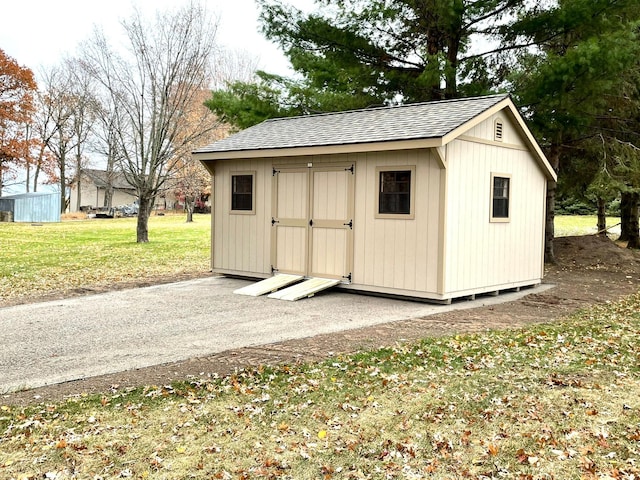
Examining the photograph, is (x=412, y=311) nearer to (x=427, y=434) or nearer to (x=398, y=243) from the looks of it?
(x=398, y=243)

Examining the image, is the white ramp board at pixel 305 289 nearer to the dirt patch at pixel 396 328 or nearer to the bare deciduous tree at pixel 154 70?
the dirt patch at pixel 396 328

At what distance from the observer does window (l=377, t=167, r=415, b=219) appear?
10.2 m

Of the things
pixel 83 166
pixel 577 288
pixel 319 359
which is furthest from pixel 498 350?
pixel 83 166

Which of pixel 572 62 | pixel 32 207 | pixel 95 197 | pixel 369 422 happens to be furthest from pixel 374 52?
pixel 95 197

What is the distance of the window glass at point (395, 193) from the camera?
10227mm

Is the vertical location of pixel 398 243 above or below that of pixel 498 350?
above

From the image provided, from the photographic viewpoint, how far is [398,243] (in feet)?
33.9

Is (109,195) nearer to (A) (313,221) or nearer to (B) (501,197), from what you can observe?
(A) (313,221)

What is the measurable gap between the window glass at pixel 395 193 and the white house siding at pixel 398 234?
0.39 feet

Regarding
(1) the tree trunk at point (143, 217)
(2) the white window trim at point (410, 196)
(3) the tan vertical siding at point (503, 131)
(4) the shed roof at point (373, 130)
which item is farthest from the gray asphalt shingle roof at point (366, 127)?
(1) the tree trunk at point (143, 217)

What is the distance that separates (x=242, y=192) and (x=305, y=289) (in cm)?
290

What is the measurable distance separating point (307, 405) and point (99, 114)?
1738 cm

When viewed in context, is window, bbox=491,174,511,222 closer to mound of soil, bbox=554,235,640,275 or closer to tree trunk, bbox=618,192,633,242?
mound of soil, bbox=554,235,640,275

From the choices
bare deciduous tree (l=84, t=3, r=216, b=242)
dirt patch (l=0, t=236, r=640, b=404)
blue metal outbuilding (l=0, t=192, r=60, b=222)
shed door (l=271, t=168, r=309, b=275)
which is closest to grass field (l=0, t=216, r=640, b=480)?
dirt patch (l=0, t=236, r=640, b=404)
